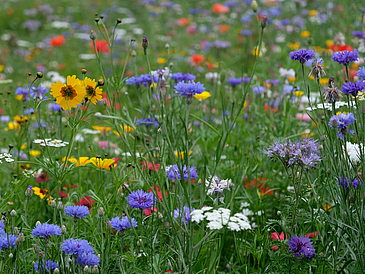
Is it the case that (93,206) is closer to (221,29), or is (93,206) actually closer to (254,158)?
(254,158)

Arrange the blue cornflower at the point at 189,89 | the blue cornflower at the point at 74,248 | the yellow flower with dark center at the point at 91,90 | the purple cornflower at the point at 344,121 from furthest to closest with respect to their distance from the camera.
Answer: the yellow flower with dark center at the point at 91,90
the blue cornflower at the point at 189,89
the purple cornflower at the point at 344,121
the blue cornflower at the point at 74,248

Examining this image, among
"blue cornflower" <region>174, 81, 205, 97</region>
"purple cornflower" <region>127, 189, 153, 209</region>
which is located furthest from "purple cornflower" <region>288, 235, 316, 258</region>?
"blue cornflower" <region>174, 81, 205, 97</region>

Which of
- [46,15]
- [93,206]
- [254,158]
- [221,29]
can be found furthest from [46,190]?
[46,15]

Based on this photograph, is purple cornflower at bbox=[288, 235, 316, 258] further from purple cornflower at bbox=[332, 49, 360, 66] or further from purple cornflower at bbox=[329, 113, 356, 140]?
purple cornflower at bbox=[332, 49, 360, 66]

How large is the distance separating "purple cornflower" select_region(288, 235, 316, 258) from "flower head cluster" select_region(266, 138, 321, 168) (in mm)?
269

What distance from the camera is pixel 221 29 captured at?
6145 millimetres

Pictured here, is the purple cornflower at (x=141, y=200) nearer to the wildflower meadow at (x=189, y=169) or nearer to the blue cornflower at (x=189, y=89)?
the wildflower meadow at (x=189, y=169)

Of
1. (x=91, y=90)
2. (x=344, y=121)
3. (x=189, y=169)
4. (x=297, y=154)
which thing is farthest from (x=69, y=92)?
(x=344, y=121)

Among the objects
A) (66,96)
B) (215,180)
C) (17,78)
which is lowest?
(17,78)

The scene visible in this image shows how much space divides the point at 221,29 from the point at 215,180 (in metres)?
4.99

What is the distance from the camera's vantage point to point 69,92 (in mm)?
1596

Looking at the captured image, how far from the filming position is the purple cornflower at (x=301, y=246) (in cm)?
139

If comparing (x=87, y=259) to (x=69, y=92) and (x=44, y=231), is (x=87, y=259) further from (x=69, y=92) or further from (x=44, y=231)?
(x=69, y=92)

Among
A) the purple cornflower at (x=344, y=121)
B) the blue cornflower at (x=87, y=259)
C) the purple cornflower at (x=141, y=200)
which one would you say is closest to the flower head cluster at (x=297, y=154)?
the purple cornflower at (x=344, y=121)
